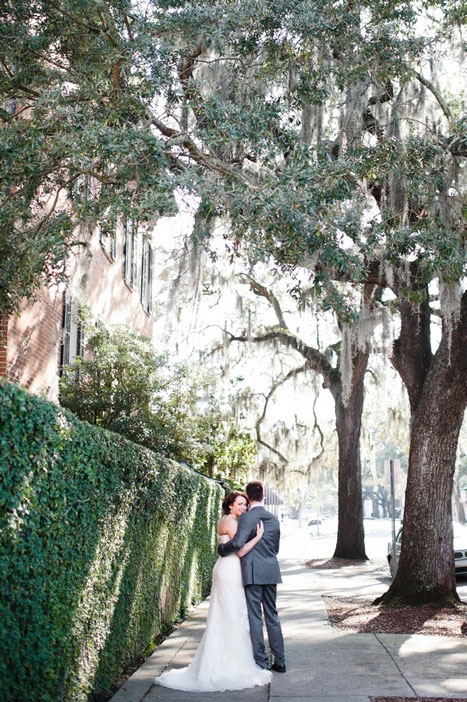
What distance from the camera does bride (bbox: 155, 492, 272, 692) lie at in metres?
6.93

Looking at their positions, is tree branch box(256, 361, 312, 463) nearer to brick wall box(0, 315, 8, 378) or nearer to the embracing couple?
brick wall box(0, 315, 8, 378)

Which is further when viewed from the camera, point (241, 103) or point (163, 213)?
point (241, 103)

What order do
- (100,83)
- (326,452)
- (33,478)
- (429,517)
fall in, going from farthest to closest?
(326,452)
(429,517)
(100,83)
(33,478)

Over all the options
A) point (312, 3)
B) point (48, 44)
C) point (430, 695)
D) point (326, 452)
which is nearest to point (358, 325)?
point (312, 3)

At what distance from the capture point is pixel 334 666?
7.62 meters

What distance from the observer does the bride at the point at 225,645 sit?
6.93 m

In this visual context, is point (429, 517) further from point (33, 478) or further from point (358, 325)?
point (33, 478)

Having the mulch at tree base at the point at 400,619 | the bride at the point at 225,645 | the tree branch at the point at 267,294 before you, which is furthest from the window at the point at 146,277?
the bride at the point at 225,645

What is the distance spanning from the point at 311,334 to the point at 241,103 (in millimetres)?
14226

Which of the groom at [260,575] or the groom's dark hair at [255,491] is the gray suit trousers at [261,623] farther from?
the groom's dark hair at [255,491]

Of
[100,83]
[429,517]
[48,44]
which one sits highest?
[48,44]

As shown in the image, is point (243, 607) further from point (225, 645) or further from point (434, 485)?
point (434, 485)

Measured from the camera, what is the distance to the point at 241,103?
10695 mm

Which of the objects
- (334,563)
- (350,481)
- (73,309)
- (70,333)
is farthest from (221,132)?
(334,563)
